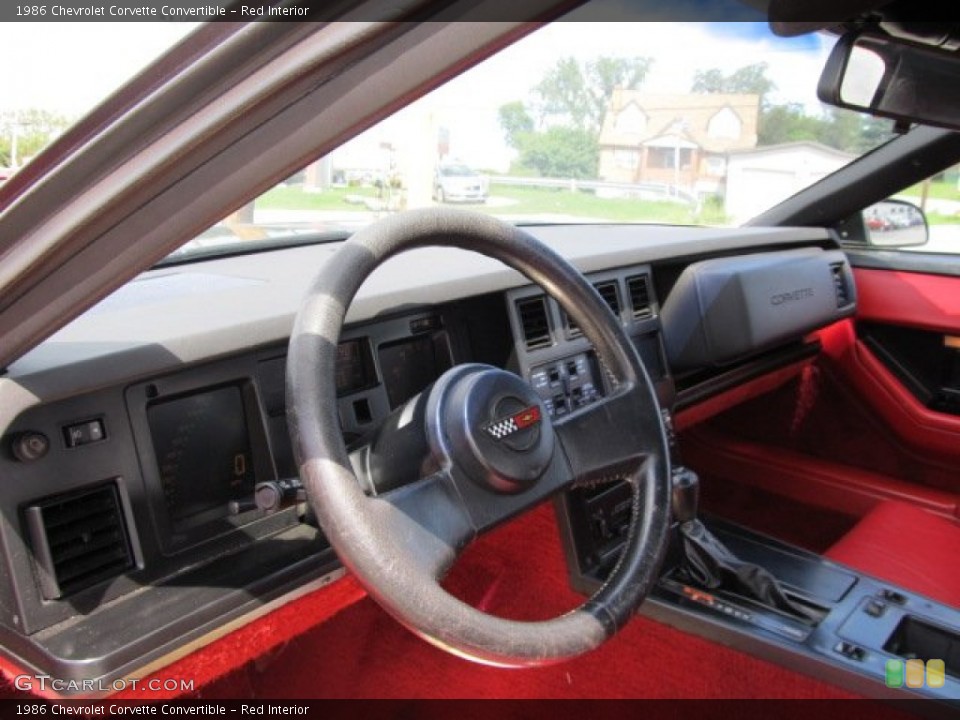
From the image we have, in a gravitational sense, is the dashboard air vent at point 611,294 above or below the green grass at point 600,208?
below

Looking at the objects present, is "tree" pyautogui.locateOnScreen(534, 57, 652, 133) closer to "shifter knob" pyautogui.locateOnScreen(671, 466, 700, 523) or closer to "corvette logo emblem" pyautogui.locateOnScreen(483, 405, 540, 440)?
"shifter knob" pyautogui.locateOnScreen(671, 466, 700, 523)

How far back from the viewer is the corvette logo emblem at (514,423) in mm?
1316

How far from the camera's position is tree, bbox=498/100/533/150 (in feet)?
10.5

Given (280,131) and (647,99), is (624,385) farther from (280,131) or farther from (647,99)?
(647,99)

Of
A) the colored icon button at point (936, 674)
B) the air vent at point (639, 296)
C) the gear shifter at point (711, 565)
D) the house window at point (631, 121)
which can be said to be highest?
the house window at point (631, 121)

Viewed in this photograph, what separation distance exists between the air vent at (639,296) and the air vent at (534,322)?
1.55 feet

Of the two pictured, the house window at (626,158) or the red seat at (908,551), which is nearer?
the red seat at (908,551)

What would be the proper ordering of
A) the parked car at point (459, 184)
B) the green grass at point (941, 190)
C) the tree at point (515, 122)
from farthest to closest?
the tree at point (515, 122) < the green grass at point (941, 190) < the parked car at point (459, 184)

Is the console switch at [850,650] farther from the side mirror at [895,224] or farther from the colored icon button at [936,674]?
the side mirror at [895,224]

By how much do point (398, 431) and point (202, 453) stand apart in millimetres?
425

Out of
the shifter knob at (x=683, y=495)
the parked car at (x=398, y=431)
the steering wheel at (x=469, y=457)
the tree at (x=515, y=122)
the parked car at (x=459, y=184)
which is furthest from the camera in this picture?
the tree at (x=515, y=122)

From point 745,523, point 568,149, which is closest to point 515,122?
point 568,149

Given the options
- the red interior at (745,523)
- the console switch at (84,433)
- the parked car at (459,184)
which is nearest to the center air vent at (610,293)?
the parked car at (459,184)

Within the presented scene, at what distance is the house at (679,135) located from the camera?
10.0 ft
